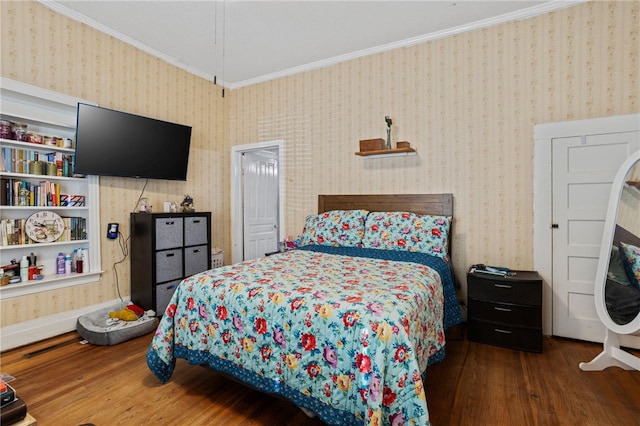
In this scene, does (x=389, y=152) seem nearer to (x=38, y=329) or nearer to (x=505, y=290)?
(x=505, y=290)

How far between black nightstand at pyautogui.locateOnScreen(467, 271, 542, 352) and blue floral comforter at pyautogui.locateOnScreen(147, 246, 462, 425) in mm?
682

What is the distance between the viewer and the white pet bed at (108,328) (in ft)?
9.00

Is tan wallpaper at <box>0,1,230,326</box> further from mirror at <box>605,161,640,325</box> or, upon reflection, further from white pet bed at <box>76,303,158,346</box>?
mirror at <box>605,161,640,325</box>

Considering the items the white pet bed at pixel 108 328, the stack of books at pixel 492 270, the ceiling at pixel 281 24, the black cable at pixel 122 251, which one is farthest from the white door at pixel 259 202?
the stack of books at pixel 492 270

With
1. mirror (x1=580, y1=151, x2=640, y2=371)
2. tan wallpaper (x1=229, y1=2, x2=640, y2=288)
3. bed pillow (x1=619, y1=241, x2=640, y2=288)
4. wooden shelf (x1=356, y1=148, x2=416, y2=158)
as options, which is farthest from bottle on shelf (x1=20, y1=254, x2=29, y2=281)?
bed pillow (x1=619, y1=241, x2=640, y2=288)

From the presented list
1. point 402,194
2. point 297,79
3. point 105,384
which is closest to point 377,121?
point 402,194

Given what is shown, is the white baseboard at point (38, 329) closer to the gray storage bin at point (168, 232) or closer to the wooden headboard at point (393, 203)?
the gray storage bin at point (168, 232)

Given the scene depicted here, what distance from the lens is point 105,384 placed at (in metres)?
2.15

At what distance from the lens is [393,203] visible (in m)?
3.54

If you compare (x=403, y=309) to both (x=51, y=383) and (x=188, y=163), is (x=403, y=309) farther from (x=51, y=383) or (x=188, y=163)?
(x=188, y=163)

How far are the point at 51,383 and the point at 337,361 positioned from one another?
2040mm

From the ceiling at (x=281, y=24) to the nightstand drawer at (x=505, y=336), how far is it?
278cm

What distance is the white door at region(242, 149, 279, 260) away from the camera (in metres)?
4.81

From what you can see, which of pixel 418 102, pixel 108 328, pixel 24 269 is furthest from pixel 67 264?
pixel 418 102
